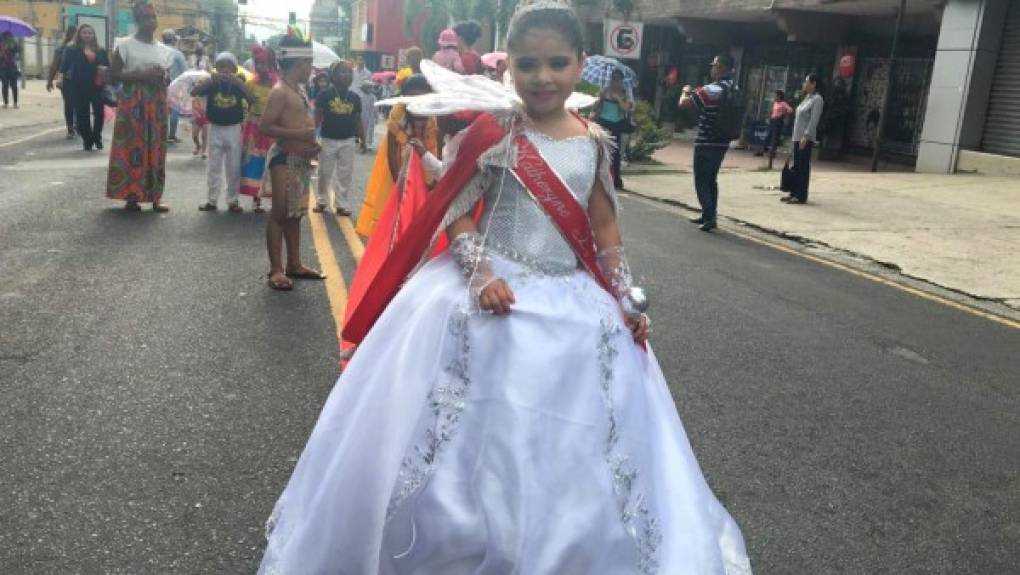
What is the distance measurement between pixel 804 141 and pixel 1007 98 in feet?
22.5

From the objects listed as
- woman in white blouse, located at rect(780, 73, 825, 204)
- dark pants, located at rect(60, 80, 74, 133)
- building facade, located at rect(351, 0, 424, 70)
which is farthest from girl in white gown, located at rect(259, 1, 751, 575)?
building facade, located at rect(351, 0, 424, 70)

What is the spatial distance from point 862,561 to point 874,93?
844 inches

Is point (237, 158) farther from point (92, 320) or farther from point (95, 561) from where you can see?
point (95, 561)

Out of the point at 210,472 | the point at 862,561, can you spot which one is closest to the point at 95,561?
the point at 210,472

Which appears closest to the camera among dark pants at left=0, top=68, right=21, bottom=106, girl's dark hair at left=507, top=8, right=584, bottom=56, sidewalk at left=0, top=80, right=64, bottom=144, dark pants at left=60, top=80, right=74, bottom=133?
girl's dark hair at left=507, top=8, right=584, bottom=56

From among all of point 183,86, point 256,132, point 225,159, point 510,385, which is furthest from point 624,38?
point 510,385

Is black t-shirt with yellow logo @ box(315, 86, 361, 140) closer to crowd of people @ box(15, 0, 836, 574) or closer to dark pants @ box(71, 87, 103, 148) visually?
dark pants @ box(71, 87, 103, 148)

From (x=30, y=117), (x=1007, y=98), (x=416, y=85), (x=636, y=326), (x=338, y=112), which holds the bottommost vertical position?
(x=30, y=117)

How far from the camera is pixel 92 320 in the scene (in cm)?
557

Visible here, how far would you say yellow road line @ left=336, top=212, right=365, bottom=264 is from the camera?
312 inches

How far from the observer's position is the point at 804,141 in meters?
12.9

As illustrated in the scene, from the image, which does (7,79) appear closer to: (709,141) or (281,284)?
(709,141)

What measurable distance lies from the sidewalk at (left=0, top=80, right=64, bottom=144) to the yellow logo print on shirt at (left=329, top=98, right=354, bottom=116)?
9367 millimetres

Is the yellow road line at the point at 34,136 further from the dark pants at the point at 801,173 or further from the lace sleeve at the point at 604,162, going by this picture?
the lace sleeve at the point at 604,162
